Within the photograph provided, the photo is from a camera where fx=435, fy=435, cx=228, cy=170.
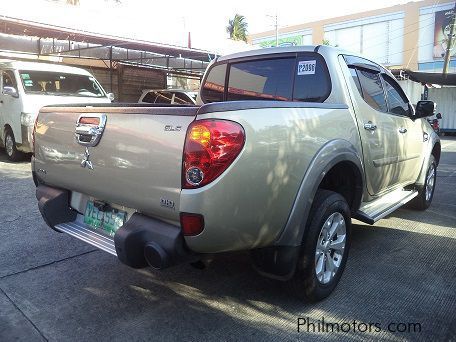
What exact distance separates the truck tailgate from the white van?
17.7 feet

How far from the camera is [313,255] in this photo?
3.01 m

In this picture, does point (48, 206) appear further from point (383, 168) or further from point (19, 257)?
point (383, 168)

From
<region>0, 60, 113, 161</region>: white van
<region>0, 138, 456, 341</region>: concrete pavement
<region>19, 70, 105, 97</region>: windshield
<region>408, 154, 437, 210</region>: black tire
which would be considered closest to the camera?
<region>0, 138, 456, 341</region>: concrete pavement

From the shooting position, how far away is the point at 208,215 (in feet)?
8.00

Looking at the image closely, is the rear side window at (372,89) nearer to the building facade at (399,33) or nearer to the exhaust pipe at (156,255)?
the exhaust pipe at (156,255)

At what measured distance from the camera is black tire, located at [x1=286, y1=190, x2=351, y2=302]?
2977 mm

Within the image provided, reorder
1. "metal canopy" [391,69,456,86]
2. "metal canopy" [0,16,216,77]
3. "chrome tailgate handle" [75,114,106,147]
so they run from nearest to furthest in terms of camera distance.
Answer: "chrome tailgate handle" [75,114,106,147] → "metal canopy" [0,16,216,77] → "metal canopy" [391,69,456,86]

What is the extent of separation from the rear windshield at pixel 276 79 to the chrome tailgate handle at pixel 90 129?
1569 millimetres

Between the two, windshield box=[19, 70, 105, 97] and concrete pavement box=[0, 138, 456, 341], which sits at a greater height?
windshield box=[19, 70, 105, 97]

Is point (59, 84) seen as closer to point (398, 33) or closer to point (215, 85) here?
point (215, 85)

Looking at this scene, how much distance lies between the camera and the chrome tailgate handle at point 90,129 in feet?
9.61

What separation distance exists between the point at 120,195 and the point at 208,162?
2.46 feet

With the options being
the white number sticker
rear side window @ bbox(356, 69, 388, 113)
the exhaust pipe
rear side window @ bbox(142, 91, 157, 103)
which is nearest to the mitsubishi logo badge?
the exhaust pipe

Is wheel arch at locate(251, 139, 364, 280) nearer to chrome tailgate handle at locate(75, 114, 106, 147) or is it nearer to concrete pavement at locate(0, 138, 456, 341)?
concrete pavement at locate(0, 138, 456, 341)
